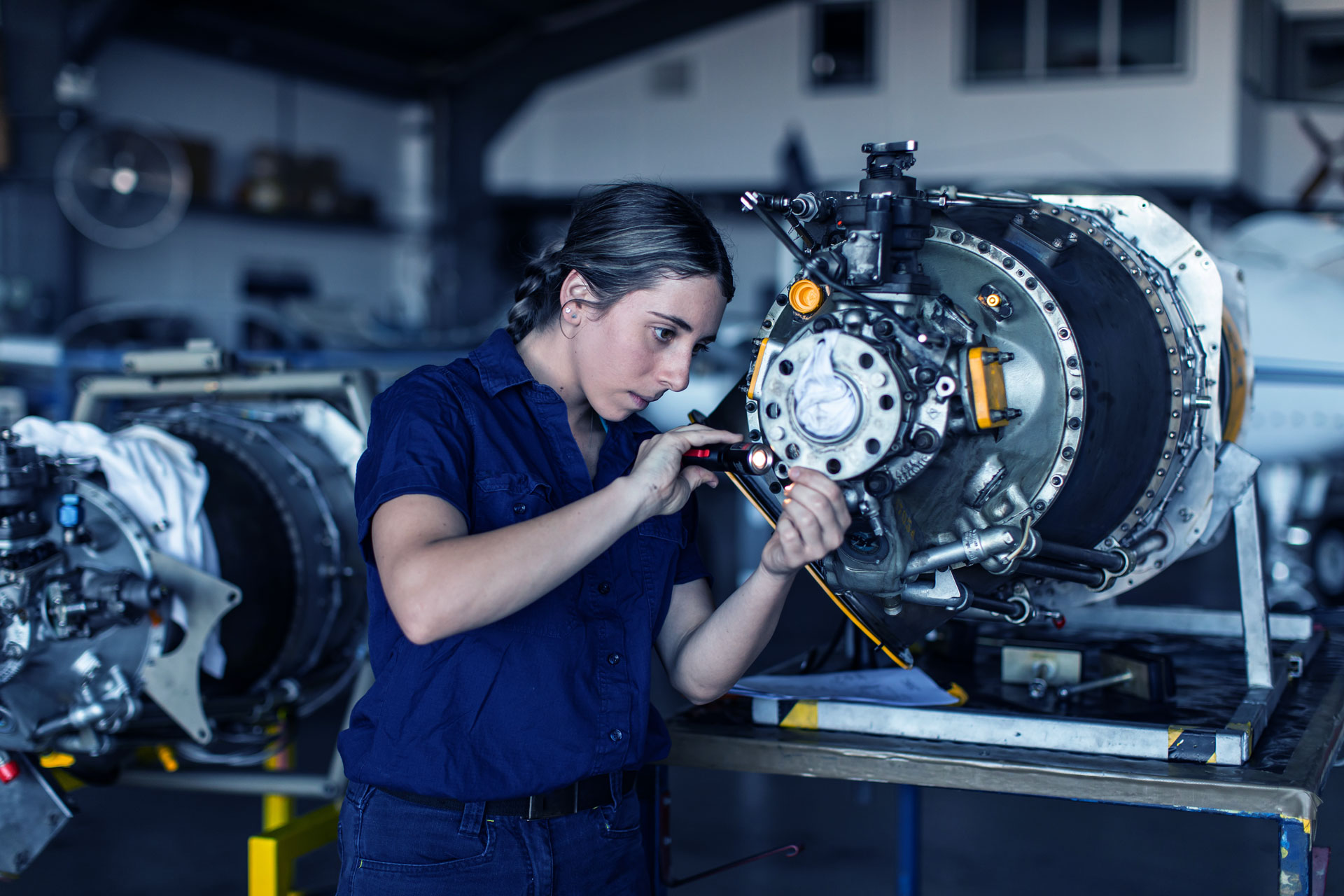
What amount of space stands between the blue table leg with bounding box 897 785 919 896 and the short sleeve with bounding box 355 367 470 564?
1204 mm

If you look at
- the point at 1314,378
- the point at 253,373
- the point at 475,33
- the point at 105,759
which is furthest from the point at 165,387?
the point at 475,33

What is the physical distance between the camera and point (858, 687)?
5.54 feet

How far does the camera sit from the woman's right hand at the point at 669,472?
1213 mm

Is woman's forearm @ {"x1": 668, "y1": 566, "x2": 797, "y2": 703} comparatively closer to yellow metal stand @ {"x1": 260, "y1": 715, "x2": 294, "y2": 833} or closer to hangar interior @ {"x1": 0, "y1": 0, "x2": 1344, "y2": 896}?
hangar interior @ {"x1": 0, "y1": 0, "x2": 1344, "y2": 896}

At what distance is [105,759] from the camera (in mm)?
2143

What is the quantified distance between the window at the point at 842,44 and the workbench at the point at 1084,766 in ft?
38.8

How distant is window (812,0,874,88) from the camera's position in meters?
12.5

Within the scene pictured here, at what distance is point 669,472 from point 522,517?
0.66 ft

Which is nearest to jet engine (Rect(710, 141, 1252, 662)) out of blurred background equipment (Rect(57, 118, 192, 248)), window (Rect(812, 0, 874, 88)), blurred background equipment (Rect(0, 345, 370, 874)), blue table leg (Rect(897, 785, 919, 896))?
blue table leg (Rect(897, 785, 919, 896))

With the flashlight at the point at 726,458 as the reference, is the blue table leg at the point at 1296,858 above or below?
below

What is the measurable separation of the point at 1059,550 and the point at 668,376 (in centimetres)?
50

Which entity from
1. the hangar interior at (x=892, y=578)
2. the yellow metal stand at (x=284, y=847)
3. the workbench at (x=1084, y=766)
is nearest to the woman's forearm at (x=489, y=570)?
the hangar interior at (x=892, y=578)

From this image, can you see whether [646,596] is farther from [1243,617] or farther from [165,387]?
[165,387]

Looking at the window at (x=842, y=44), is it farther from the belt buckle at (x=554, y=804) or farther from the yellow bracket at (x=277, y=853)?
the belt buckle at (x=554, y=804)
